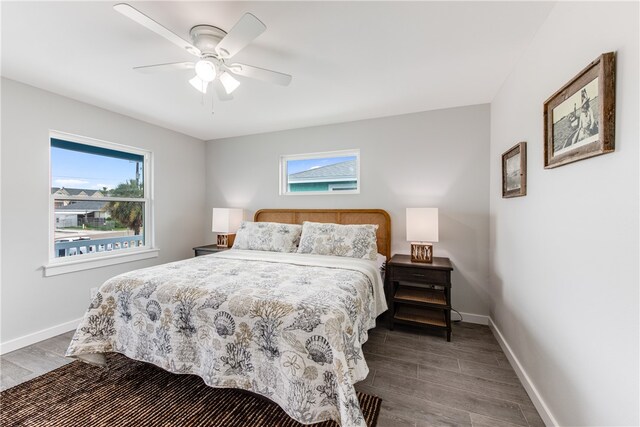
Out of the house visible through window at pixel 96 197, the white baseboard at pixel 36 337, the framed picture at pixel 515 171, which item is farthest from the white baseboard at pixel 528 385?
the house visible through window at pixel 96 197

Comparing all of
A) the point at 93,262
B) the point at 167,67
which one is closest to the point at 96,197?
the point at 93,262

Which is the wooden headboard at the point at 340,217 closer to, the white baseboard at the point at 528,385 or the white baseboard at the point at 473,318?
the white baseboard at the point at 473,318

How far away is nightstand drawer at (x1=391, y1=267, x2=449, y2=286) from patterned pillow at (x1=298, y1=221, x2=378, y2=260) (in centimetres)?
30

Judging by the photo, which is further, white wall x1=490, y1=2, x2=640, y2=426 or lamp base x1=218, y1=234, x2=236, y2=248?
lamp base x1=218, y1=234, x2=236, y2=248

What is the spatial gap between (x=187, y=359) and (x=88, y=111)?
9.59 ft

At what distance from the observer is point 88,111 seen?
2.92 m

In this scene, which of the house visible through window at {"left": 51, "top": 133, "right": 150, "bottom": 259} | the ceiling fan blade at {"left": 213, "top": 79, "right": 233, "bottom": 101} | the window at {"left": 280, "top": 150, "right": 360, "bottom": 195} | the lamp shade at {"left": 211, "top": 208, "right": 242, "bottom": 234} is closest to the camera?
the ceiling fan blade at {"left": 213, "top": 79, "right": 233, "bottom": 101}

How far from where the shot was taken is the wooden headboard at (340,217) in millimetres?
3285

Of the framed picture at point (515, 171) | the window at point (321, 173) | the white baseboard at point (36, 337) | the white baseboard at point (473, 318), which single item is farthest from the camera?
the window at point (321, 173)

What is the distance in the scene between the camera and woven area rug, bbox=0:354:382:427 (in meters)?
1.57

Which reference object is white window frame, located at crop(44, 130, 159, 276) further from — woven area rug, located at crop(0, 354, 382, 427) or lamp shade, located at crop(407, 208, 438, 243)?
lamp shade, located at crop(407, 208, 438, 243)

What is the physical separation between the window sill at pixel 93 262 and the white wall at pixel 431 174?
6.33 feet

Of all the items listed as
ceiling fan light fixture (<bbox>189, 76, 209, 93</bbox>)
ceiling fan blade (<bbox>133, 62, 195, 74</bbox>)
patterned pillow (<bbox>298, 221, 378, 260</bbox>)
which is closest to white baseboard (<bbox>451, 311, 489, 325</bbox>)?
patterned pillow (<bbox>298, 221, 378, 260</bbox>)

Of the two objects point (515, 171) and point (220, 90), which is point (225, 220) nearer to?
point (220, 90)
